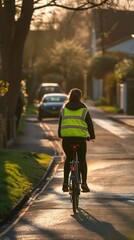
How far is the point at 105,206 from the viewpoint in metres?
14.3

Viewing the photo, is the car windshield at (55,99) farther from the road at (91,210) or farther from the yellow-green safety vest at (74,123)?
the yellow-green safety vest at (74,123)

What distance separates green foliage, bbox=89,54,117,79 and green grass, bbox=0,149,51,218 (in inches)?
2020

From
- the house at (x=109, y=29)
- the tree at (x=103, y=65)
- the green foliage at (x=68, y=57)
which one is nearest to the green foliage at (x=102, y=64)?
the tree at (x=103, y=65)

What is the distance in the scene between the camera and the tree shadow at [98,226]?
1120cm

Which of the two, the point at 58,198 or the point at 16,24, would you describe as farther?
the point at 16,24

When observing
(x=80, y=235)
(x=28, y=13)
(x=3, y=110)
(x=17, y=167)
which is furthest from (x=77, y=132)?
(x=28, y=13)

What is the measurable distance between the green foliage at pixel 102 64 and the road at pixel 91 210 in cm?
5173

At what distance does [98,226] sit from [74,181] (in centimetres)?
171

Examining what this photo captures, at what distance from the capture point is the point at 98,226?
12117 mm

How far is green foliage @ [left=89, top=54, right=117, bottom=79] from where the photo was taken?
75688 mm

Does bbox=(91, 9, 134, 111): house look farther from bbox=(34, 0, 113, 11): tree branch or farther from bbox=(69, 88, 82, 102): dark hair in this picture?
bbox=(69, 88, 82, 102): dark hair

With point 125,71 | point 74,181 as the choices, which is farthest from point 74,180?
point 125,71

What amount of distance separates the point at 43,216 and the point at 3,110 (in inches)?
568

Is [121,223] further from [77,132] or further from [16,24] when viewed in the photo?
[16,24]
